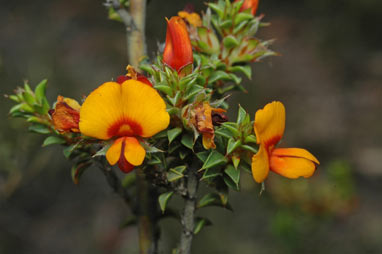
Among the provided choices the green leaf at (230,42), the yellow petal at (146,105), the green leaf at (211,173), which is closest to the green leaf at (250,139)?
the green leaf at (211,173)

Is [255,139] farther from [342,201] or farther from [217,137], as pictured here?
[342,201]

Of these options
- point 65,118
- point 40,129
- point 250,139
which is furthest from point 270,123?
point 40,129

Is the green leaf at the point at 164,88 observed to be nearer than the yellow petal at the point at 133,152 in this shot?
No

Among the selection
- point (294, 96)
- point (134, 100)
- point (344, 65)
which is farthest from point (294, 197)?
point (344, 65)

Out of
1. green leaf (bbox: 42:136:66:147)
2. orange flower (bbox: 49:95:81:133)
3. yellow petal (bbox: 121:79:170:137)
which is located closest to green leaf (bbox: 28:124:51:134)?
green leaf (bbox: 42:136:66:147)

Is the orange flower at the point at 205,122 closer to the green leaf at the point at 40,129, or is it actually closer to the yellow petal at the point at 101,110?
the yellow petal at the point at 101,110
